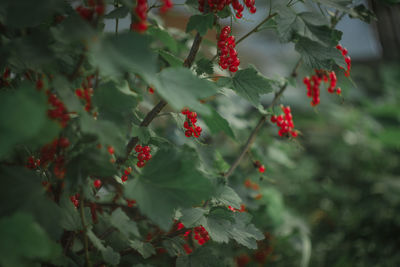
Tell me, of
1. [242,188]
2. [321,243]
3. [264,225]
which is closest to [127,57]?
[242,188]

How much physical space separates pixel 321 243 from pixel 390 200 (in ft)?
1.50

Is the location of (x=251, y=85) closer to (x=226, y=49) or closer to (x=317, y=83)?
(x=226, y=49)

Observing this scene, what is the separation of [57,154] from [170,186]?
0.20 meters

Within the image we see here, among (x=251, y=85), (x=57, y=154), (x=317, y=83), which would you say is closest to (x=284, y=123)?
(x=317, y=83)

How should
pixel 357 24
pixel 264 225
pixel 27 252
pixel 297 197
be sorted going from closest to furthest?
pixel 27 252 → pixel 264 225 → pixel 297 197 → pixel 357 24

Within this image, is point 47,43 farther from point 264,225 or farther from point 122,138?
Result: point 264,225

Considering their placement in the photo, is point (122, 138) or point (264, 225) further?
point (264, 225)

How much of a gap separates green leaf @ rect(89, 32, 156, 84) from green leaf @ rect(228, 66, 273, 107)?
1.02 ft

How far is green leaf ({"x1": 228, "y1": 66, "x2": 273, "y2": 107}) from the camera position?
2.27ft

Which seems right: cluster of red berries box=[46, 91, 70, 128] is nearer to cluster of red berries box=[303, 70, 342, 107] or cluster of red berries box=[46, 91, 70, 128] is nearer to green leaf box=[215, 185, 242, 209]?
green leaf box=[215, 185, 242, 209]

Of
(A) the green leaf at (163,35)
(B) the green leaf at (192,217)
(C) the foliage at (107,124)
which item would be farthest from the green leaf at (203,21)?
(B) the green leaf at (192,217)

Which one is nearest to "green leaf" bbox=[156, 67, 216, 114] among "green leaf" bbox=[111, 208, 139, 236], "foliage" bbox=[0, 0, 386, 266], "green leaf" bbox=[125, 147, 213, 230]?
"foliage" bbox=[0, 0, 386, 266]

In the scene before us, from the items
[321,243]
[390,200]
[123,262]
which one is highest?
[123,262]

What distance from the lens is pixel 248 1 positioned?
0.70 metres
